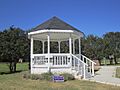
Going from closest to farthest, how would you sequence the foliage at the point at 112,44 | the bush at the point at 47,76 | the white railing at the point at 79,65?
the bush at the point at 47,76 < the white railing at the point at 79,65 < the foliage at the point at 112,44

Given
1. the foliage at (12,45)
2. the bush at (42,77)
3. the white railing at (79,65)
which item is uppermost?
the foliage at (12,45)

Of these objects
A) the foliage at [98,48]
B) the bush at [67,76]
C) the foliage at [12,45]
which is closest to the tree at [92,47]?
the foliage at [98,48]

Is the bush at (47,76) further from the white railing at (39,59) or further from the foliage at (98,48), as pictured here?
the foliage at (98,48)

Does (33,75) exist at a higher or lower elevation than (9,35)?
lower

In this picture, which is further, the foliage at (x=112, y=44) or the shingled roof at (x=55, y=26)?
the foliage at (x=112, y=44)

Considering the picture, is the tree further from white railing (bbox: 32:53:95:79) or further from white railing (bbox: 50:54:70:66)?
white railing (bbox: 50:54:70:66)

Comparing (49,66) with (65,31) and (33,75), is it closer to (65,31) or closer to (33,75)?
(33,75)

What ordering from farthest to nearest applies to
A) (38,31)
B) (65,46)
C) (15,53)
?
(65,46), (15,53), (38,31)

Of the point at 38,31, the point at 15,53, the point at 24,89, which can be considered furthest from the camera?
the point at 15,53

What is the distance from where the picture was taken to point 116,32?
54438 mm

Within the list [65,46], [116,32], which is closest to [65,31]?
[65,46]

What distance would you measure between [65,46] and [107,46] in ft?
45.7

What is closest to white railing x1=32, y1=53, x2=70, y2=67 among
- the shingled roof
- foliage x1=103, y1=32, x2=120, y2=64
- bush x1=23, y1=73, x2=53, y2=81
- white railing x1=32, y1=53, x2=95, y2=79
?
white railing x1=32, y1=53, x2=95, y2=79

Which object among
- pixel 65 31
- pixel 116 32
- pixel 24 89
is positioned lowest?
pixel 24 89
